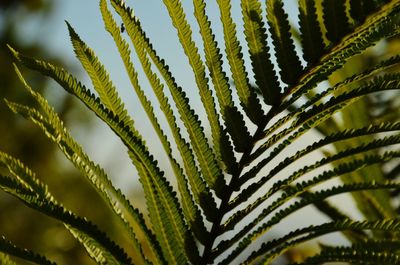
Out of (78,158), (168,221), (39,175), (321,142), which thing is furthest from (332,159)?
(39,175)

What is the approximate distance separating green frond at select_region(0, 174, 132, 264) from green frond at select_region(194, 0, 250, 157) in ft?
0.69

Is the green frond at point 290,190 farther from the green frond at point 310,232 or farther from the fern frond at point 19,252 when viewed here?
the fern frond at point 19,252

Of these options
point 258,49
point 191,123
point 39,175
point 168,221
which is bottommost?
point 168,221

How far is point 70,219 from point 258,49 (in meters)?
0.37

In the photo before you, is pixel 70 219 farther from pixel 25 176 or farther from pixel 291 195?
pixel 291 195

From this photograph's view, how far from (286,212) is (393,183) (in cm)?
16

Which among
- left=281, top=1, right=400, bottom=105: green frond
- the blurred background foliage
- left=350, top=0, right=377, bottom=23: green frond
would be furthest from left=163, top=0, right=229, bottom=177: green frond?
the blurred background foliage

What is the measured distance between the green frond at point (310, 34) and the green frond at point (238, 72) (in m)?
0.10

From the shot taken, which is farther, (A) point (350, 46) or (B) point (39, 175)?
(B) point (39, 175)

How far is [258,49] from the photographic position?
88 centimetres

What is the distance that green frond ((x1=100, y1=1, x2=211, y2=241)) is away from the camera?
85 centimetres

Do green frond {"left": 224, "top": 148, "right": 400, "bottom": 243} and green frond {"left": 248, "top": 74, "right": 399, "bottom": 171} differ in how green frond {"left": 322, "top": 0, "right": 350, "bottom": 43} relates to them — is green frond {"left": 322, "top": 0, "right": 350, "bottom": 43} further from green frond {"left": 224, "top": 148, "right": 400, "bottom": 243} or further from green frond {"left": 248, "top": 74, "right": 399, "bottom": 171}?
green frond {"left": 224, "top": 148, "right": 400, "bottom": 243}

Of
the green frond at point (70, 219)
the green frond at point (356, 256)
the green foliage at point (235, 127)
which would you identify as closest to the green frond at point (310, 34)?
the green foliage at point (235, 127)

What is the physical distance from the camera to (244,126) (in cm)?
89
